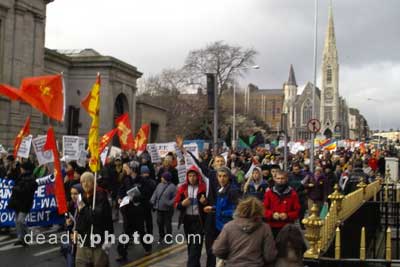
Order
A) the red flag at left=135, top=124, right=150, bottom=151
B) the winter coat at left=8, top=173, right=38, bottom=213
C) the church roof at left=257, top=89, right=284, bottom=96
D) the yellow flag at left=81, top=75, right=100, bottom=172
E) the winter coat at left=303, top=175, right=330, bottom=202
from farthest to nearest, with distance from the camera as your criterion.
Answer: the church roof at left=257, top=89, right=284, bottom=96 → the red flag at left=135, top=124, right=150, bottom=151 → the winter coat at left=303, top=175, right=330, bottom=202 → the winter coat at left=8, top=173, right=38, bottom=213 → the yellow flag at left=81, top=75, right=100, bottom=172

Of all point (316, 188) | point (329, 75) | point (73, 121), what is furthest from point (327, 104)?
point (316, 188)

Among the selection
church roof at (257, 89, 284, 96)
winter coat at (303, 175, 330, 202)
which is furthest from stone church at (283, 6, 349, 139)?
winter coat at (303, 175, 330, 202)

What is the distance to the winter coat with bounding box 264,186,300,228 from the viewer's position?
826 centimetres

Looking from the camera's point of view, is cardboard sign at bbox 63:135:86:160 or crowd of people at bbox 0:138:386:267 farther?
cardboard sign at bbox 63:135:86:160

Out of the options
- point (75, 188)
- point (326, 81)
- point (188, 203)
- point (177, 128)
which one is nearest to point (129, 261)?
point (188, 203)

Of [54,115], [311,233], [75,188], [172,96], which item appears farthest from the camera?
[172,96]

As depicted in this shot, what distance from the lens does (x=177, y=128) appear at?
221 ft

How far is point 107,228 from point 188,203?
2.17 m

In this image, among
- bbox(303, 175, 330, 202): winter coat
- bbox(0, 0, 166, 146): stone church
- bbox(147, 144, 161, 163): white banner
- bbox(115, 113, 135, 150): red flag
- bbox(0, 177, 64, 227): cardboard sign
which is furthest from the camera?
bbox(0, 0, 166, 146): stone church

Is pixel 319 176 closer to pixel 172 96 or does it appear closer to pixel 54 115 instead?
pixel 54 115

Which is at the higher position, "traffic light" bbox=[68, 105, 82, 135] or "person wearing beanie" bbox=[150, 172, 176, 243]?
"traffic light" bbox=[68, 105, 82, 135]

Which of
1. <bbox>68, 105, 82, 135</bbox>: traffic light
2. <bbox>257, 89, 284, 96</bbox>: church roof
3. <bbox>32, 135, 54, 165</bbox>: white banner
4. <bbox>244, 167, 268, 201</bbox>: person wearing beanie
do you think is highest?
<bbox>257, 89, 284, 96</bbox>: church roof

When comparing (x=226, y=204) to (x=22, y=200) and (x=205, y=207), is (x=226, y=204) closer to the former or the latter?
(x=205, y=207)

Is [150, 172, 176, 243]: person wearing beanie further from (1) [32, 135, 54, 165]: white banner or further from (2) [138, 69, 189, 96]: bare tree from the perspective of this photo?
(2) [138, 69, 189, 96]: bare tree
